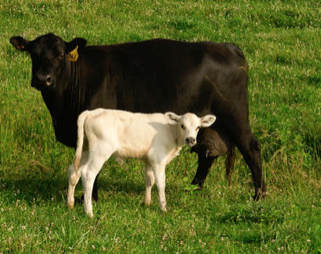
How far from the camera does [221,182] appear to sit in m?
9.75

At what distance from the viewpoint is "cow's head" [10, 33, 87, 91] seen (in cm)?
773

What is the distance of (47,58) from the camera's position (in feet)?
26.1

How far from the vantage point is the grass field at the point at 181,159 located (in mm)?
6578

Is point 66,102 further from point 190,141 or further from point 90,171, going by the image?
point 190,141

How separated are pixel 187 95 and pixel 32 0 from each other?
413 inches

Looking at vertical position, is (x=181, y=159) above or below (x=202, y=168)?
below

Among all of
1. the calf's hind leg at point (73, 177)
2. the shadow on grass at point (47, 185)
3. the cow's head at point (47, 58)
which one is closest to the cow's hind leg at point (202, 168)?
the shadow on grass at point (47, 185)

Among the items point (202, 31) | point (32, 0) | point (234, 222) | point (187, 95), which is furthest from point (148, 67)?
point (32, 0)

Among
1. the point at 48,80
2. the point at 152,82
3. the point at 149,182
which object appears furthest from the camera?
the point at 152,82

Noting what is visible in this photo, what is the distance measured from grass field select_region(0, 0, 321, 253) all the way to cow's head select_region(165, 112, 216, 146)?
728 millimetres

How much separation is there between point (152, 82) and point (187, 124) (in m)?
1.42

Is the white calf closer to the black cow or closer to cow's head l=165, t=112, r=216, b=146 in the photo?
cow's head l=165, t=112, r=216, b=146

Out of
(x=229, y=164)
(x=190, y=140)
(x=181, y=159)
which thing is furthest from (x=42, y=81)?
(x=229, y=164)

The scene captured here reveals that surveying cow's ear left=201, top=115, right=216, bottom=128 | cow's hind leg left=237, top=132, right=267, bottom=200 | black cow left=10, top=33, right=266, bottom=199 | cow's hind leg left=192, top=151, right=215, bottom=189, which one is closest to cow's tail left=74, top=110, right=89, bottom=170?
black cow left=10, top=33, right=266, bottom=199
